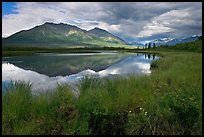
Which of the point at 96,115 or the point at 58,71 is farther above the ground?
the point at 96,115

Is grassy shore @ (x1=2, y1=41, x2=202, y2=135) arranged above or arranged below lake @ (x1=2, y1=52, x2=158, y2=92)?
above

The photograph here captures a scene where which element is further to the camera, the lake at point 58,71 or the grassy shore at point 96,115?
the lake at point 58,71

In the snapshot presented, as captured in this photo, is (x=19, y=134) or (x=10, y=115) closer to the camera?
(x=19, y=134)

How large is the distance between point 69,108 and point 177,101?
129 inches

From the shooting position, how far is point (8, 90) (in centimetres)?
792

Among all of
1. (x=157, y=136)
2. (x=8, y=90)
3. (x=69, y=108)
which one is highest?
(x=8, y=90)

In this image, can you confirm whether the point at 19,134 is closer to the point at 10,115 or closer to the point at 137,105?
the point at 10,115

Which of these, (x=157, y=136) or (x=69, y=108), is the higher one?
(x=69, y=108)

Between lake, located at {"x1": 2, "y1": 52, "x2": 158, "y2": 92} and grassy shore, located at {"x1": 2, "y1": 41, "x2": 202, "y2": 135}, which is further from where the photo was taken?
lake, located at {"x1": 2, "y1": 52, "x2": 158, "y2": 92}

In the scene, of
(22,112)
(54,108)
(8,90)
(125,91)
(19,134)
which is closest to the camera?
(19,134)

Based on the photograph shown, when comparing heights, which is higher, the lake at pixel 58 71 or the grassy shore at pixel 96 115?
the grassy shore at pixel 96 115

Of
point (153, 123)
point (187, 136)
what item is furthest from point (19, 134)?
point (187, 136)

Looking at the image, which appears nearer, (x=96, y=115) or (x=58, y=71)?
(x=96, y=115)

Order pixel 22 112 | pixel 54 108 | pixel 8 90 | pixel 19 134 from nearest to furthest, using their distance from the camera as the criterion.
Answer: pixel 19 134 < pixel 22 112 < pixel 54 108 < pixel 8 90
